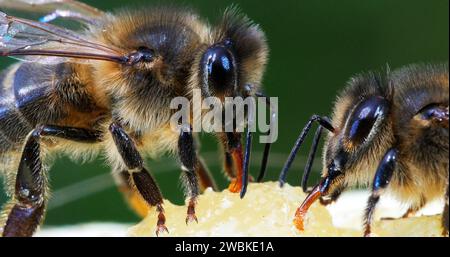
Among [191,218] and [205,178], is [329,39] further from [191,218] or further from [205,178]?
[191,218]

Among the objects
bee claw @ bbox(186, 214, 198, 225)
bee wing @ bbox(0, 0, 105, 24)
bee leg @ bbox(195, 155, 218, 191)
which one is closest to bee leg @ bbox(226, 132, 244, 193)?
bee claw @ bbox(186, 214, 198, 225)

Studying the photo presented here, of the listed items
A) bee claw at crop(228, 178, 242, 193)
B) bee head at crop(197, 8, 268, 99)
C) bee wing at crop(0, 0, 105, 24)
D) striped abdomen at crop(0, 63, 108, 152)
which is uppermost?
bee wing at crop(0, 0, 105, 24)

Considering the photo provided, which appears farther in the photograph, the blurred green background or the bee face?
the blurred green background

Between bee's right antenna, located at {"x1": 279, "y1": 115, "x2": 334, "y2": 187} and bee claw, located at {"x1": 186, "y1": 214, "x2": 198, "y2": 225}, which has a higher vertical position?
bee's right antenna, located at {"x1": 279, "y1": 115, "x2": 334, "y2": 187}

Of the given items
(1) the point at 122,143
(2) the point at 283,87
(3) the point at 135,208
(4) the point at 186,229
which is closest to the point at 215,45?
(1) the point at 122,143

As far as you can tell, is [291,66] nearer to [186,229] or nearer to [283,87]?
[283,87]

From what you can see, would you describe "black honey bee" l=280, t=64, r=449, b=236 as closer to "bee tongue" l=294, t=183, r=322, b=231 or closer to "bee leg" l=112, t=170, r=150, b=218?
Result: "bee tongue" l=294, t=183, r=322, b=231
